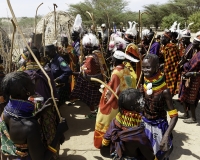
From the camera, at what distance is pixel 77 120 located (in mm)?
5023

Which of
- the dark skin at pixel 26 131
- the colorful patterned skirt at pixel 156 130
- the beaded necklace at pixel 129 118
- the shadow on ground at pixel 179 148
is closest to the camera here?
the dark skin at pixel 26 131

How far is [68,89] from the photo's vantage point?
501 cm

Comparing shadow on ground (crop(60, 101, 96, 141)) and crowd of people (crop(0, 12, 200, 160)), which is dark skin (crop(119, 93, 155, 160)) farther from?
shadow on ground (crop(60, 101, 96, 141))

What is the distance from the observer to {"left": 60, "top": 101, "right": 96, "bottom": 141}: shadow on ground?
4496 millimetres

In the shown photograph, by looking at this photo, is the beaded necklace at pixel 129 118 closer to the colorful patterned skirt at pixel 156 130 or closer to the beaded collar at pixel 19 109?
the colorful patterned skirt at pixel 156 130

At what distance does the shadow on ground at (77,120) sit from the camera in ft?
14.8

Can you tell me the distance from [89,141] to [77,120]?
97cm

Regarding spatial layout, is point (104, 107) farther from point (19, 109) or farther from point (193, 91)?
point (193, 91)

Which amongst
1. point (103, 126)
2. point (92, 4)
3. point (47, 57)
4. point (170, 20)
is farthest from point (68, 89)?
point (92, 4)

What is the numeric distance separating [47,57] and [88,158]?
2.07m

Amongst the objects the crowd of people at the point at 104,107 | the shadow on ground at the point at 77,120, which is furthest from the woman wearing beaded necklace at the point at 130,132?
the shadow on ground at the point at 77,120

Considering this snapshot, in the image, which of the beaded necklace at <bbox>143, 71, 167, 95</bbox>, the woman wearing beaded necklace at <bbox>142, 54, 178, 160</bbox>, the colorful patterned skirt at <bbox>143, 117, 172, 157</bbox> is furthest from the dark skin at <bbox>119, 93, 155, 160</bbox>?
the colorful patterned skirt at <bbox>143, 117, 172, 157</bbox>

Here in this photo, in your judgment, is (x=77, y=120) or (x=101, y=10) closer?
(x=77, y=120)

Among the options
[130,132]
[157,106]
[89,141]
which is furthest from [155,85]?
[89,141]
